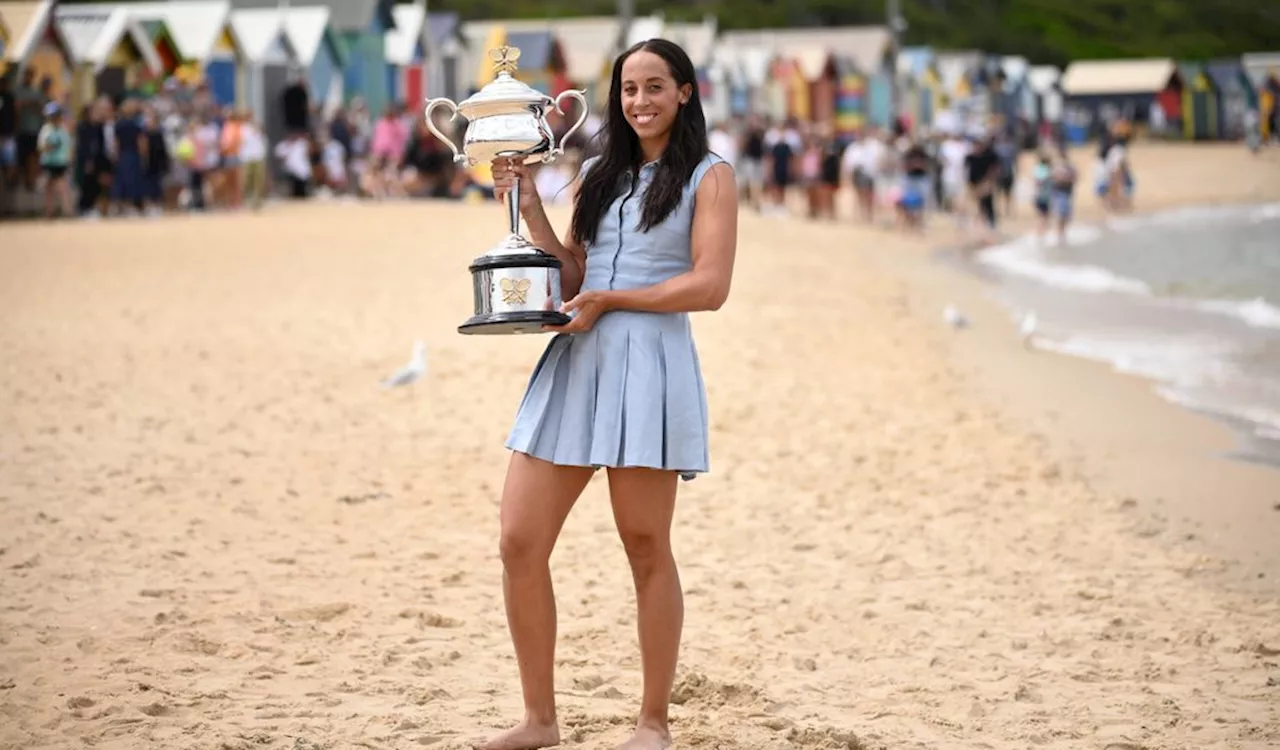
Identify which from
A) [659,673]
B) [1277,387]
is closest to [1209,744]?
[659,673]

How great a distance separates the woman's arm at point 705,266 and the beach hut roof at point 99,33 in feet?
70.5

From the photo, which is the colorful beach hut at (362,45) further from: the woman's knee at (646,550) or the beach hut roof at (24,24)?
the woman's knee at (646,550)

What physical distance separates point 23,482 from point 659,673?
4283mm

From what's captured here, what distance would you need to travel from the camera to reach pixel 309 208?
24438 mm

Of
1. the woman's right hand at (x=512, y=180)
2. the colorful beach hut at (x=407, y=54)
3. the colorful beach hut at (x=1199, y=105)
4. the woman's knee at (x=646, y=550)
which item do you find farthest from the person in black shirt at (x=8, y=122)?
the colorful beach hut at (x=1199, y=105)

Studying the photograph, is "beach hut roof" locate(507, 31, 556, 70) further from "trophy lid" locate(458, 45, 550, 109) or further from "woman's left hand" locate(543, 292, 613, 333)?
"woman's left hand" locate(543, 292, 613, 333)

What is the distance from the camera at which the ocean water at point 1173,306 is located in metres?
11.4

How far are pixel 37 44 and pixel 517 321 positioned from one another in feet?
69.2

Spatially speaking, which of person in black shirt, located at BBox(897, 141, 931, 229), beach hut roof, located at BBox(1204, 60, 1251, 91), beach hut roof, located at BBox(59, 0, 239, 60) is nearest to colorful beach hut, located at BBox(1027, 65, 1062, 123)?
beach hut roof, located at BBox(1204, 60, 1251, 91)

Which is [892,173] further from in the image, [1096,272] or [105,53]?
[105,53]

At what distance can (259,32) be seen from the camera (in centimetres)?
2823

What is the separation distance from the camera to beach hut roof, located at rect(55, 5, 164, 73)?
23.8m

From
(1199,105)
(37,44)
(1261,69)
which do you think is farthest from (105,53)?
(1199,105)

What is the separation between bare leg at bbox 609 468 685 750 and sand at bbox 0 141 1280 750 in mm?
240
